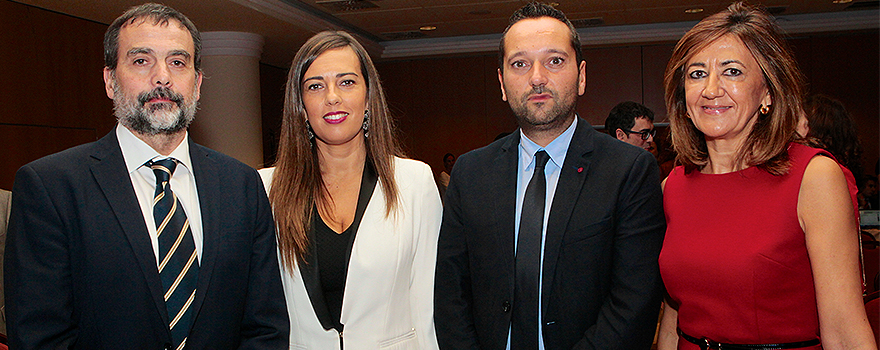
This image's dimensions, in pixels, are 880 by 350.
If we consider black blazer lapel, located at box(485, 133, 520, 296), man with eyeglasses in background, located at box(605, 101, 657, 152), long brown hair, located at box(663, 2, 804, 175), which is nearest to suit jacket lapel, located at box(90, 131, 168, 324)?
black blazer lapel, located at box(485, 133, 520, 296)

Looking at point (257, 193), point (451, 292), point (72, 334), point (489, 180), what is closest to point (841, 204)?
point (489, 180)

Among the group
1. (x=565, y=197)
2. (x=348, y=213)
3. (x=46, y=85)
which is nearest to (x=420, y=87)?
(x=46, y=85)

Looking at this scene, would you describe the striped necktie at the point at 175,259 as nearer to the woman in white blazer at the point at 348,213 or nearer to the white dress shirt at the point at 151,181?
the white dress shirt at the point at 151,181

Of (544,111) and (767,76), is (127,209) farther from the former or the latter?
(767,76)

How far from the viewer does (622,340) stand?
5.94ft

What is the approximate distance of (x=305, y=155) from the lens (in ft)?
7.38

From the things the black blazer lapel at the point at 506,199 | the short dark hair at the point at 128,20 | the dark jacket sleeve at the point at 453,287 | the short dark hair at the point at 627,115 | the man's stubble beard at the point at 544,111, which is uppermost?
the short dark hair at the point at 128,20

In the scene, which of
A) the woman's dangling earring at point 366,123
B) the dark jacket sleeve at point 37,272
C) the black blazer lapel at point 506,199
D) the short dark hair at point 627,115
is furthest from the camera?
the short dark hair at point 627,115

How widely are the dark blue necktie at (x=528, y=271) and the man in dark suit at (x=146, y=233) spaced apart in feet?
2.31

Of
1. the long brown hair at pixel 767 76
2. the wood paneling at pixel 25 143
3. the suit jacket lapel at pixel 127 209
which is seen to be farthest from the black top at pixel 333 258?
the wood paneling at pixel 25 143

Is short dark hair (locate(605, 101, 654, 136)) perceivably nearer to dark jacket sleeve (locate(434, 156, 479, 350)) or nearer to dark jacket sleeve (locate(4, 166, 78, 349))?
dark jacket sleeve (locate(434, 156, 479, 350))

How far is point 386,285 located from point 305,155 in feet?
1.86

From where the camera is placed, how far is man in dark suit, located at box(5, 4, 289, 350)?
60.6 inches

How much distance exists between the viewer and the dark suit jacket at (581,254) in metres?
1.84
